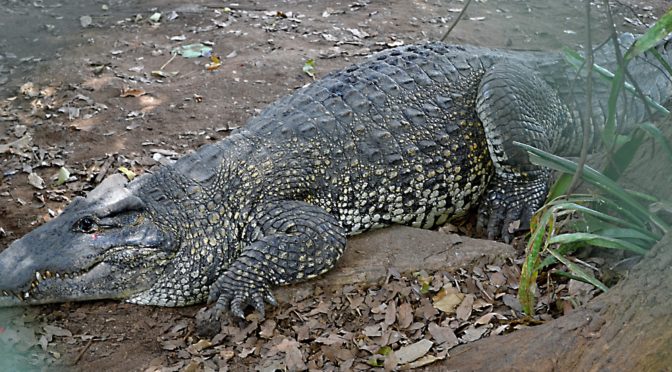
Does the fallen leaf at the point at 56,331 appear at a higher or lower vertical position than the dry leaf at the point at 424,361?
lower

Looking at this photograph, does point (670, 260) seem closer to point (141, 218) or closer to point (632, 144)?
point (632, 144)

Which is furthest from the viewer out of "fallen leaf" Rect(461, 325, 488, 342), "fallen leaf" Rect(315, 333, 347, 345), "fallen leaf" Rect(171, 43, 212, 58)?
"fallen leaf" Rect(171, 43, 212, 58)

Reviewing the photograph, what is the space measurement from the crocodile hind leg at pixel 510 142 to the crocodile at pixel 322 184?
0.01m

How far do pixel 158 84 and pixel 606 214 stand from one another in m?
5.01


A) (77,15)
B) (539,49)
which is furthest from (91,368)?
(77,15)

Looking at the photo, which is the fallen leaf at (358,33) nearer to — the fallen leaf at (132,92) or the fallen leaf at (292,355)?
the fallen leaf at (132,92)

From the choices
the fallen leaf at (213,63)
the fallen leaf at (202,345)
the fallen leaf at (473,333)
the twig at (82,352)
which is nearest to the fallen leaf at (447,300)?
the fallen leaf at (473,333)

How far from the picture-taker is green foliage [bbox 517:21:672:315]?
11.0 feet

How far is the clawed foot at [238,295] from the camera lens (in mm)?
4285

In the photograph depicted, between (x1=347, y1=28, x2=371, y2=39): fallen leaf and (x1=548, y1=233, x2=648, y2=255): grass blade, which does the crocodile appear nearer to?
(x1=548, y1=233, x2=648, y2=255): grass blade

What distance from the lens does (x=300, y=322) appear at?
421 centimetres

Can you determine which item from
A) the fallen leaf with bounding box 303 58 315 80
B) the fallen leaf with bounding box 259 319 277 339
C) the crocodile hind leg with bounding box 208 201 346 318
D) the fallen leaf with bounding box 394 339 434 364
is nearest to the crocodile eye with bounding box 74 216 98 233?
the crocodile hind leg with bounding box 208 201 346 318

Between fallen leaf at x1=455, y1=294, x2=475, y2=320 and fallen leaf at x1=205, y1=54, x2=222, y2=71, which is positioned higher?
fallen leaf at x1=455, y1=294, x2=475, y2=320

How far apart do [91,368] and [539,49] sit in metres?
3.97
